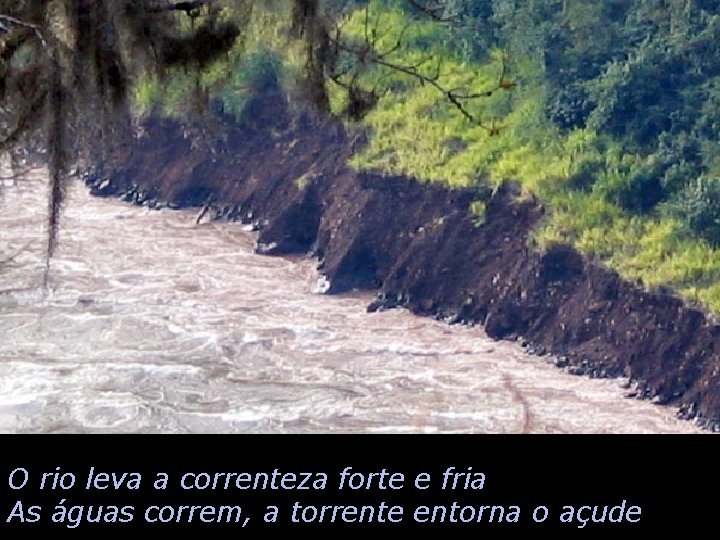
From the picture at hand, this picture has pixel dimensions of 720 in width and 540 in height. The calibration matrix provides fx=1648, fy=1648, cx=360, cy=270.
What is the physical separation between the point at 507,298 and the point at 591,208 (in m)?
1.19

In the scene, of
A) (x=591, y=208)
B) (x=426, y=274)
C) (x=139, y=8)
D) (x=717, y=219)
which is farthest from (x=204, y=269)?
(x=139, y=8)

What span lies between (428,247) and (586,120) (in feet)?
6.69

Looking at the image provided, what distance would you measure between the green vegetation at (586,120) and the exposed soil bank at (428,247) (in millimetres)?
237

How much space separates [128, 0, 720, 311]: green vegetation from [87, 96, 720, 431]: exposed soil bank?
24 cm

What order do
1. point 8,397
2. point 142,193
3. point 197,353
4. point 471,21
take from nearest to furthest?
point 8,397, point 197,353, point 471,21, point 142,193

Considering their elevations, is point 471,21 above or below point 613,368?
above

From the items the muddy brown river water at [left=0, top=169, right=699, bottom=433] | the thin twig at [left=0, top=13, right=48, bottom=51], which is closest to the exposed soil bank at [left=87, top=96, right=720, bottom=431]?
the muddy brown river water at [left=0, top=169, right=699, bottom=433]

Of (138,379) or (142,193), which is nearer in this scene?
(138,379)

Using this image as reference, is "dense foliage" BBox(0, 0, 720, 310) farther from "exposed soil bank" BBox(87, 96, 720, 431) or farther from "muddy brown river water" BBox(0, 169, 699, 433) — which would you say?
"muddy brown river water" BBox(0, 169, 699, 433)

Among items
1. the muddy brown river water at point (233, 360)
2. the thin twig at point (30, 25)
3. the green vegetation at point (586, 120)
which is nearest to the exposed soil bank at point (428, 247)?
the green vegetation at point (586, 120)

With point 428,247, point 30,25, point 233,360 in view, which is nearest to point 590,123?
point 428,247

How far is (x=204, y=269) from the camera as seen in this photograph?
55.0ft

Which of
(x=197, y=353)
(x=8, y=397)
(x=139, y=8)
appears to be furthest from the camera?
(x=197, y=353)

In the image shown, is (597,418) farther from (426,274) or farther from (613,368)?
(426,274)
